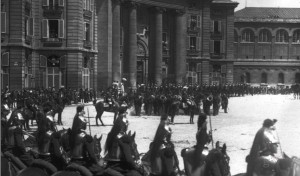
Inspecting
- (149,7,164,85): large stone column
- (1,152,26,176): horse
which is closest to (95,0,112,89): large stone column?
(149,7,164,85): large stone column

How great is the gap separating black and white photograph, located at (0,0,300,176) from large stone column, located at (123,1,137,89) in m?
0.12

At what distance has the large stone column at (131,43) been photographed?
57812 millimetres

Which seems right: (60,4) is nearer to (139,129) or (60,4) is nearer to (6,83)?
(6,83)

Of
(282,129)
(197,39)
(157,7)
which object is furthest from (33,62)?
(197,39)

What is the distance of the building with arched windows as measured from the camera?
95062mm

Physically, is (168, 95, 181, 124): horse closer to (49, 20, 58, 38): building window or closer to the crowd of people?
the crowd of people

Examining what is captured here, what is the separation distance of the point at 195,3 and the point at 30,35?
32176 mm

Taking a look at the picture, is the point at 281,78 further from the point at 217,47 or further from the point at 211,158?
the point at 211,158

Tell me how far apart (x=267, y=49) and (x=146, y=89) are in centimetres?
5415

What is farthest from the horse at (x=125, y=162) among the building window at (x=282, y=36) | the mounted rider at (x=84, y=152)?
the building window at (x=282, y=36)

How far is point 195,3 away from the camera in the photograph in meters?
70.4

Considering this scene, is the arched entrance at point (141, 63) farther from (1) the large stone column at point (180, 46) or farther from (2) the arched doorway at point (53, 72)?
(2) the arched doorway at point (53, 72)

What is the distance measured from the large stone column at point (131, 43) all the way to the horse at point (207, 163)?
47793 millimetres

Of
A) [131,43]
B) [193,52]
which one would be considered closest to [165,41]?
[193,52]
